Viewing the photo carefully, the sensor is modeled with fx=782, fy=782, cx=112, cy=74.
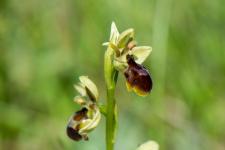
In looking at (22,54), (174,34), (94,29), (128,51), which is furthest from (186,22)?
(128,51)

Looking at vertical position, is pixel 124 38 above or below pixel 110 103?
above

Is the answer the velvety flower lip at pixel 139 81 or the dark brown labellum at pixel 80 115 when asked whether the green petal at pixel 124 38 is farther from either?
the dark brown labellum at pixel 80 115

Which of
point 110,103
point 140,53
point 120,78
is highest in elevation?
point 140,53

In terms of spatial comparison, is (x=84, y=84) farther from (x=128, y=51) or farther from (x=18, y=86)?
(x=18, y=86)

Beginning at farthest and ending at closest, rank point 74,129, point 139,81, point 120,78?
point 120,78 < point 74,129 < point 139,81

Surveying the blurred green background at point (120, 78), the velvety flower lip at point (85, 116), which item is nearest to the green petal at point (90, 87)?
the velvety flower lip at point (85, 116)

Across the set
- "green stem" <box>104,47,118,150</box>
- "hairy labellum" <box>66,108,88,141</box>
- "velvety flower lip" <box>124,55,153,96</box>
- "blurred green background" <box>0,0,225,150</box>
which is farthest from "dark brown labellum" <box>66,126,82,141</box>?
"blurred green background" <box>0,0,225,150</box>

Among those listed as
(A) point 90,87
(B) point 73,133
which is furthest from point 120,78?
(B) point 73,133

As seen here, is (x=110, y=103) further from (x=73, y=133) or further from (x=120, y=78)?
(x=120, y=78)
